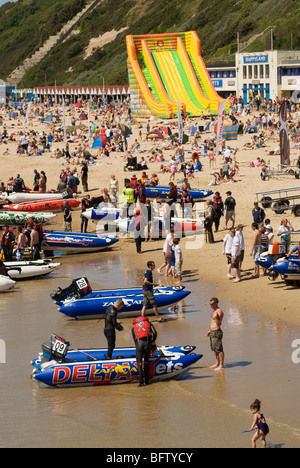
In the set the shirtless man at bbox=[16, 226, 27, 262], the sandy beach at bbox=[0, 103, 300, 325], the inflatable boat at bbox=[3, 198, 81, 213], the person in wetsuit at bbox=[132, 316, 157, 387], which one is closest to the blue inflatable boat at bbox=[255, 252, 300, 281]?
the sandy beach at bbox=[0, 103, 300, 325]

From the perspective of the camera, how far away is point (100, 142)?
4053 cm

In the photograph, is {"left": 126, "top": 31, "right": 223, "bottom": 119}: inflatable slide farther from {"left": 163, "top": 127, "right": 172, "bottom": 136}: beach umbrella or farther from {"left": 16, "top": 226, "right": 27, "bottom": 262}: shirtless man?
{"left": 16, "top": 226, "right": 27, "bottom": 262}: shirtless man

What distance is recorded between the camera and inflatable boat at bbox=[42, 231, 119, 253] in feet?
74.1

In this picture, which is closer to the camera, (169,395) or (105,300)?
(169,395)

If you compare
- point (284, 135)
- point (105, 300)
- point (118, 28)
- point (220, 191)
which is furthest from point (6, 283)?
point (118, 28)

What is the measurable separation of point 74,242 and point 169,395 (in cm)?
1137

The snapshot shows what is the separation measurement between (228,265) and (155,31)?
282 ft

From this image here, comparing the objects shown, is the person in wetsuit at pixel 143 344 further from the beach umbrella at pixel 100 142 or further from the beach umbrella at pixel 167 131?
the beach umbrella at pixel 167 131

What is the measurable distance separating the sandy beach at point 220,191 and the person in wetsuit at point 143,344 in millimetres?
3682

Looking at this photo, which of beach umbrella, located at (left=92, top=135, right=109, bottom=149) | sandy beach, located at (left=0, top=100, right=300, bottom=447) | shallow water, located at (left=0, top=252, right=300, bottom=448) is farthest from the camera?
beach umbrella, located at (left=92, top=135, right=109, bottom=149)

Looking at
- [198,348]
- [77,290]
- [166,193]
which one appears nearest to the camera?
[198,348]

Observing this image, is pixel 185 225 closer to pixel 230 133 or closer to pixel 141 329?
pixel 141 329

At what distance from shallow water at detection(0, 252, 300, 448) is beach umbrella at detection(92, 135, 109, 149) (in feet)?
80.3
